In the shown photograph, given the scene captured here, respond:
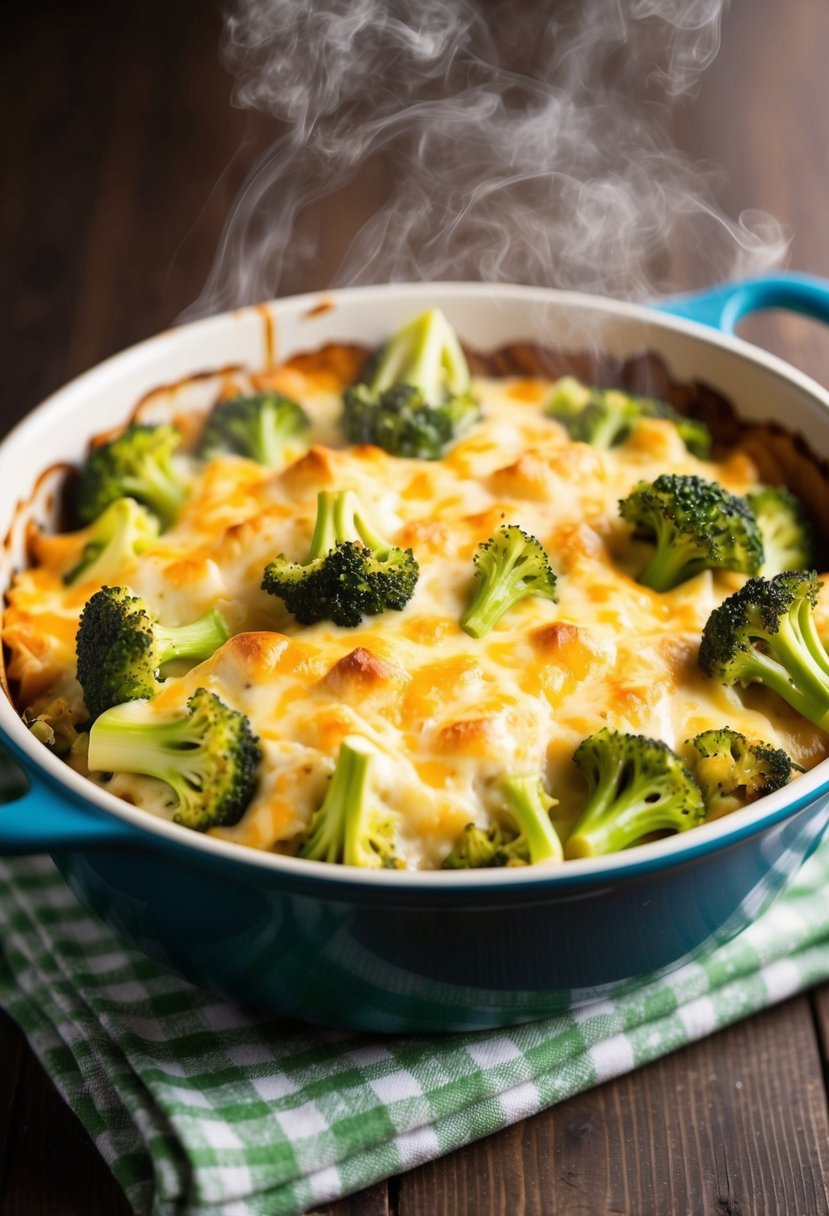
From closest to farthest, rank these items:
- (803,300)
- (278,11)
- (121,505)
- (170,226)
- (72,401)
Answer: (121,505) < (72,401) < (803,300) < (278,11) < (170,226)

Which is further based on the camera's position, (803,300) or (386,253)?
(386,253)

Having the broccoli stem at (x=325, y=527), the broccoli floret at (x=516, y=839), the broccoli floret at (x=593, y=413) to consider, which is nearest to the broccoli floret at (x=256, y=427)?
the broccoli stem at (x=325, y=527)

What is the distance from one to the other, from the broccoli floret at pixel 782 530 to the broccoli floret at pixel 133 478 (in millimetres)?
1222

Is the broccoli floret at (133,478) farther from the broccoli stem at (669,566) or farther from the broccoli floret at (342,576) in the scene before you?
the broccoli stem at (669,566)

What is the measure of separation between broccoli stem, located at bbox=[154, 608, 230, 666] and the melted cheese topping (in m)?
0.05

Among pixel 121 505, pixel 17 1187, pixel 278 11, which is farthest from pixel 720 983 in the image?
pixel 278 11

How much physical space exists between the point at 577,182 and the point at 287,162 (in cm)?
76

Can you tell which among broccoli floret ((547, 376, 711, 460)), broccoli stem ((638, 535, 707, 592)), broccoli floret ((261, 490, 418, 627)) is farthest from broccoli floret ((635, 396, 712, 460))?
broccoli floret ((261, 490, 418, 627))

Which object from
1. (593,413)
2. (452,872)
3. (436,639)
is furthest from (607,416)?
(452,872)

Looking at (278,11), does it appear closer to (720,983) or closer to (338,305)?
(338,305)

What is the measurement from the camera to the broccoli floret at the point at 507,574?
248cm

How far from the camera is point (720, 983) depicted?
256 centimetres

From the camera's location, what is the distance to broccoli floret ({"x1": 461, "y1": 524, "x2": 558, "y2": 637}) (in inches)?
97.8

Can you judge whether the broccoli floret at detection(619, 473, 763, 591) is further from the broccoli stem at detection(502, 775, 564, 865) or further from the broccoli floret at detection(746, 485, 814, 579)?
the broccoli stem at detection(502, 775, 564, 865)
